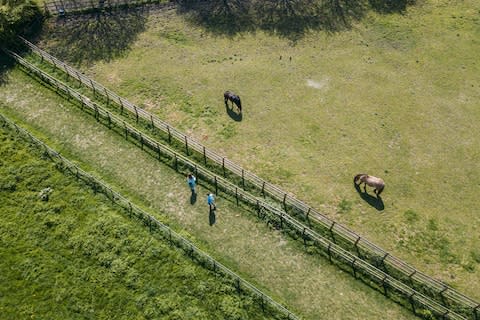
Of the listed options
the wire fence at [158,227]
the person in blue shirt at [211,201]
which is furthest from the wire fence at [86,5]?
the person in blue shirt at [211,201]

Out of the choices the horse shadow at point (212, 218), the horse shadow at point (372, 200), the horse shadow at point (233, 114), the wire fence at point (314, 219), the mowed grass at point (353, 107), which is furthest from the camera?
the horse shadow at point (233, 114)

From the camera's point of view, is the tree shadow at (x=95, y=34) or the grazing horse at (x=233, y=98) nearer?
the grazing horse at (x=233, y=98)

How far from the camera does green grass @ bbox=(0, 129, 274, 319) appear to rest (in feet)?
61.0

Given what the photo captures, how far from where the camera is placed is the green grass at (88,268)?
1859 centimetres

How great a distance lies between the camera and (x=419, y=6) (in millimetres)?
35000

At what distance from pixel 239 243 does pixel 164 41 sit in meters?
20.5

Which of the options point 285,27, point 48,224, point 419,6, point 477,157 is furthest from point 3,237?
point 419,6

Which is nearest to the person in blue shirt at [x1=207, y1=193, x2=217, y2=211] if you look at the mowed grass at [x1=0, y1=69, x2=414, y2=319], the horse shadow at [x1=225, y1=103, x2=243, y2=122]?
the mowed grass at [x1=0, y1=69, x2=414, y2=319]

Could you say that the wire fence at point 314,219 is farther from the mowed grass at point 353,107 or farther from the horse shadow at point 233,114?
the horse shadow at point 233,114

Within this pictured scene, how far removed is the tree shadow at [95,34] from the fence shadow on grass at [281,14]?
4880 mm

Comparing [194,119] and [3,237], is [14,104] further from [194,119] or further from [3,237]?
[194,119]

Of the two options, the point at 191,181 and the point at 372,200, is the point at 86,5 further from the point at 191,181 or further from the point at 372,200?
the point at 372,200

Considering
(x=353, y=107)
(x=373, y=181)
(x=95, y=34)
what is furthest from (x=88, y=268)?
(x=95, y=34)

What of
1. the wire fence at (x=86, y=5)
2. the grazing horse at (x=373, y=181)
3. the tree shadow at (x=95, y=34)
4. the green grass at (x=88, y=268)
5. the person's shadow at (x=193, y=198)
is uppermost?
the wire fence at (x=86, y=5)
